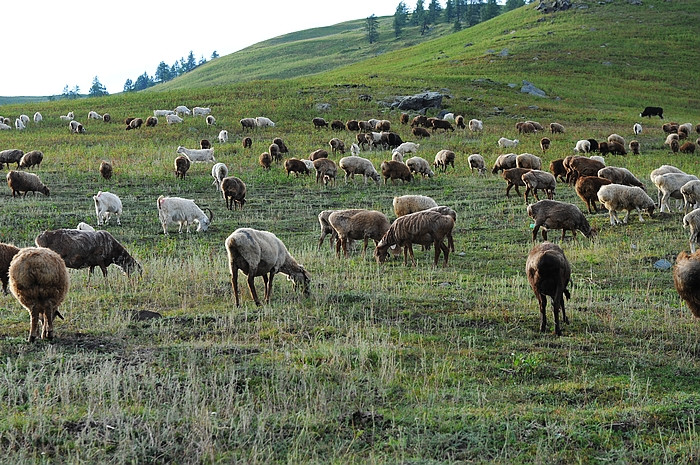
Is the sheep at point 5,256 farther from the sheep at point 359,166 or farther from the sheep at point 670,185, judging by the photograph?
the sheep at point 359,166

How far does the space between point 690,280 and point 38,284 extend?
8.59 metres

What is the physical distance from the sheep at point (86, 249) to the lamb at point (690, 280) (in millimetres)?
9431

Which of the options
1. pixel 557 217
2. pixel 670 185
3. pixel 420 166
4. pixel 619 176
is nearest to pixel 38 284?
pixel 557 217

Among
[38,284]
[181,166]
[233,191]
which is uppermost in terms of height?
[181,166]

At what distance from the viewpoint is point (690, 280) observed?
29.8 ft

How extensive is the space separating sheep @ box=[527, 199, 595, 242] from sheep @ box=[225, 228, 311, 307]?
713 cm

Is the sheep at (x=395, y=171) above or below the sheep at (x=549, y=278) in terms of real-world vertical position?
above

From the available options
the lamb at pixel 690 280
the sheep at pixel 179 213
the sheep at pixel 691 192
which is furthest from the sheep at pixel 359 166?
the lamb at pixel 690 280

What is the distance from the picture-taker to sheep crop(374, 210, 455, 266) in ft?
46.6

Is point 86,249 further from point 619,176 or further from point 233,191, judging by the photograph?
point 619,176

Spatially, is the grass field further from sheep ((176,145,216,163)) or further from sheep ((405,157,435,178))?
sheep ((176,145,216,163))

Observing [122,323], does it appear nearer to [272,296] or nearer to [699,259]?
[272,296]

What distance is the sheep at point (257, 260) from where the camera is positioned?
412 inches

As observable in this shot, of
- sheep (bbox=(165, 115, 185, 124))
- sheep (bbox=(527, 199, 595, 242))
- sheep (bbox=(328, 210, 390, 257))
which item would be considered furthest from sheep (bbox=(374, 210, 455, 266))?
sheep (bbox=(165, 115, 185, 124))
